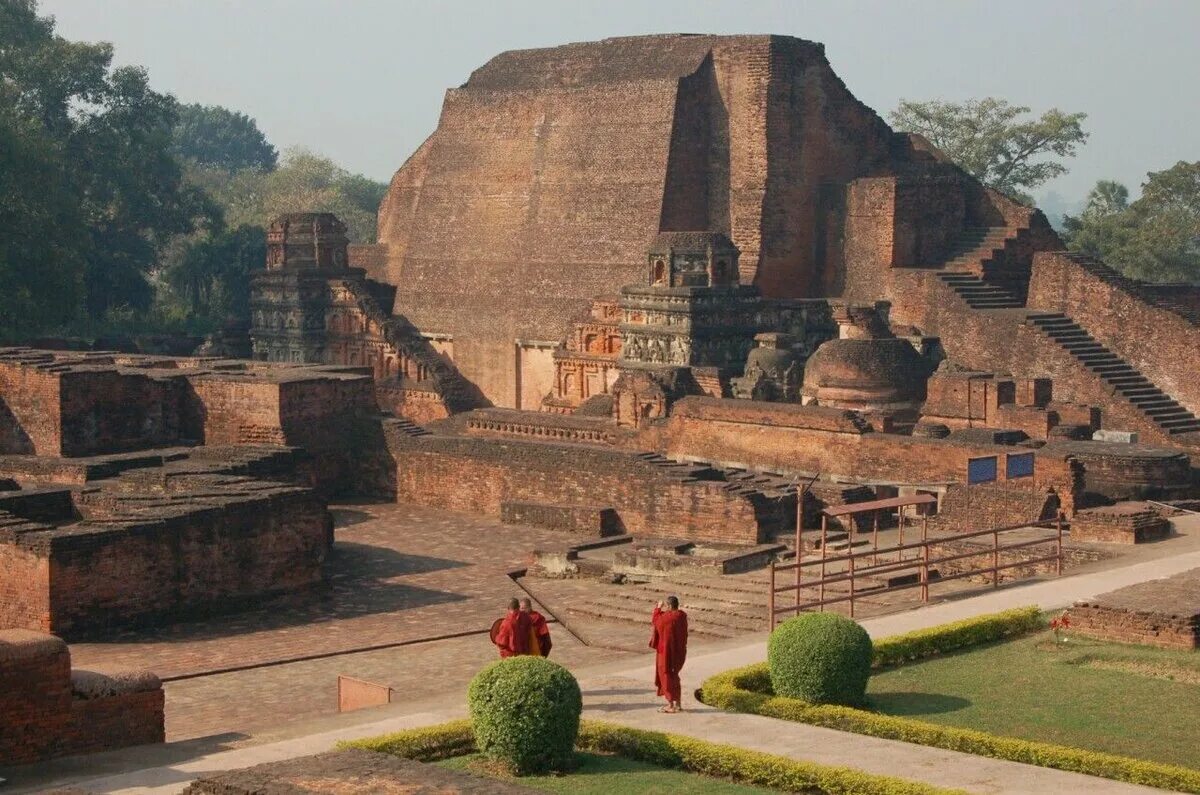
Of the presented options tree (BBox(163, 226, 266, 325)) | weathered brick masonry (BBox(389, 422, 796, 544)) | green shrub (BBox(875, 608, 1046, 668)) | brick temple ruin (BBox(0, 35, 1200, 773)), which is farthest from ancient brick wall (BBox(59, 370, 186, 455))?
tree (BBox(163, 226, 266, 325))

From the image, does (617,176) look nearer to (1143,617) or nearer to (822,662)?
(1143,617)

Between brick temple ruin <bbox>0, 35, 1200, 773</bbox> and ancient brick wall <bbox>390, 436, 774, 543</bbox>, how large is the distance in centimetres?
4

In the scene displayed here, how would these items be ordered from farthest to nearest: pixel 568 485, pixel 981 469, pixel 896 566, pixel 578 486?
pixel 568 485
pixel 578 486
pixel 981 469
pixel 896 566

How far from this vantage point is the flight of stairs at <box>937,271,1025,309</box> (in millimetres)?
30438

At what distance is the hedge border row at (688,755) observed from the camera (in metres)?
10.9

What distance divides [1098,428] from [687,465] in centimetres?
613

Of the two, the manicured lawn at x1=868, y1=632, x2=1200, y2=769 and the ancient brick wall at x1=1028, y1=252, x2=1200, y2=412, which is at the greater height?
the ancient brick wall at x1=1028, y1=252, x2=1200, y2=412

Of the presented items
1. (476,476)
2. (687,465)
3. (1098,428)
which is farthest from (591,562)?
(1098,428)

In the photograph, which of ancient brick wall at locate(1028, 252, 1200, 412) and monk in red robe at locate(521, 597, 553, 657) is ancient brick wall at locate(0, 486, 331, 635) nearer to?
monk in red robe at locate(521, 597, 553, 657)

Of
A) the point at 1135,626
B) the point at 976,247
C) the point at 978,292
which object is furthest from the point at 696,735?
the point at 976,247

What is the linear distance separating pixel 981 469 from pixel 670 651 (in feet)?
26.9

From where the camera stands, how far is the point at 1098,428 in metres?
26.2

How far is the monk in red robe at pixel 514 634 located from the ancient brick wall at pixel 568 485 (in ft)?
26.8

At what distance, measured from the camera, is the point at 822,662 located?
42.0ft
